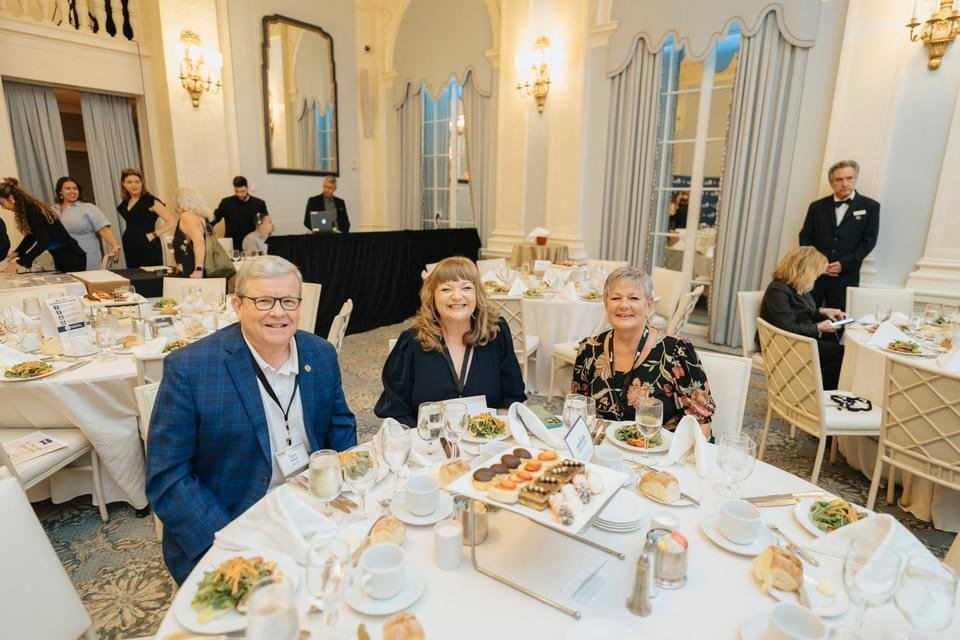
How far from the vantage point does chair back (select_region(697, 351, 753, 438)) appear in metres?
2.18

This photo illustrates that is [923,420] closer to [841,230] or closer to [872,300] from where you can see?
[872,300]

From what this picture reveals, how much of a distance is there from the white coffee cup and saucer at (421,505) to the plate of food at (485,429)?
392 mm

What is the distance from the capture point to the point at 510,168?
7.16m

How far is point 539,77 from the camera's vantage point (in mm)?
6641

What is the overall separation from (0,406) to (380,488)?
88.2 inches

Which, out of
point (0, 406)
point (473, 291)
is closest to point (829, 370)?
point (473, 291)

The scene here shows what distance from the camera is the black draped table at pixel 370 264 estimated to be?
234 inches

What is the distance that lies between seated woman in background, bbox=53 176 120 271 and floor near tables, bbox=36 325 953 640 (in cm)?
349

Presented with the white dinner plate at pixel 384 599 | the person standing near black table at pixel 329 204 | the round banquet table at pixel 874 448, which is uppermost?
the person standing near black table at pixel 329 204

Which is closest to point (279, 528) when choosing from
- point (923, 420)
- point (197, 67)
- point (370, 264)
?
point (923, 420)

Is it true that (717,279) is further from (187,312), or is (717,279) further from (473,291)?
(187,312)

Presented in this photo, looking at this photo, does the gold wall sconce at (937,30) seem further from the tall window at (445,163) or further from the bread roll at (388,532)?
the bread roll at (388,532)

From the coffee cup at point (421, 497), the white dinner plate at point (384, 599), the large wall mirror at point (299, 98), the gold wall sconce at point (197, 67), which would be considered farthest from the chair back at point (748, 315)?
the gold wall sconce at point (197, 67)

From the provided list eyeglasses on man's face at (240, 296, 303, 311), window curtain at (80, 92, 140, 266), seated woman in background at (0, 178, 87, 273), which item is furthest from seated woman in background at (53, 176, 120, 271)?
eyeglasses on man's face at (240, 296, 303, 311)
